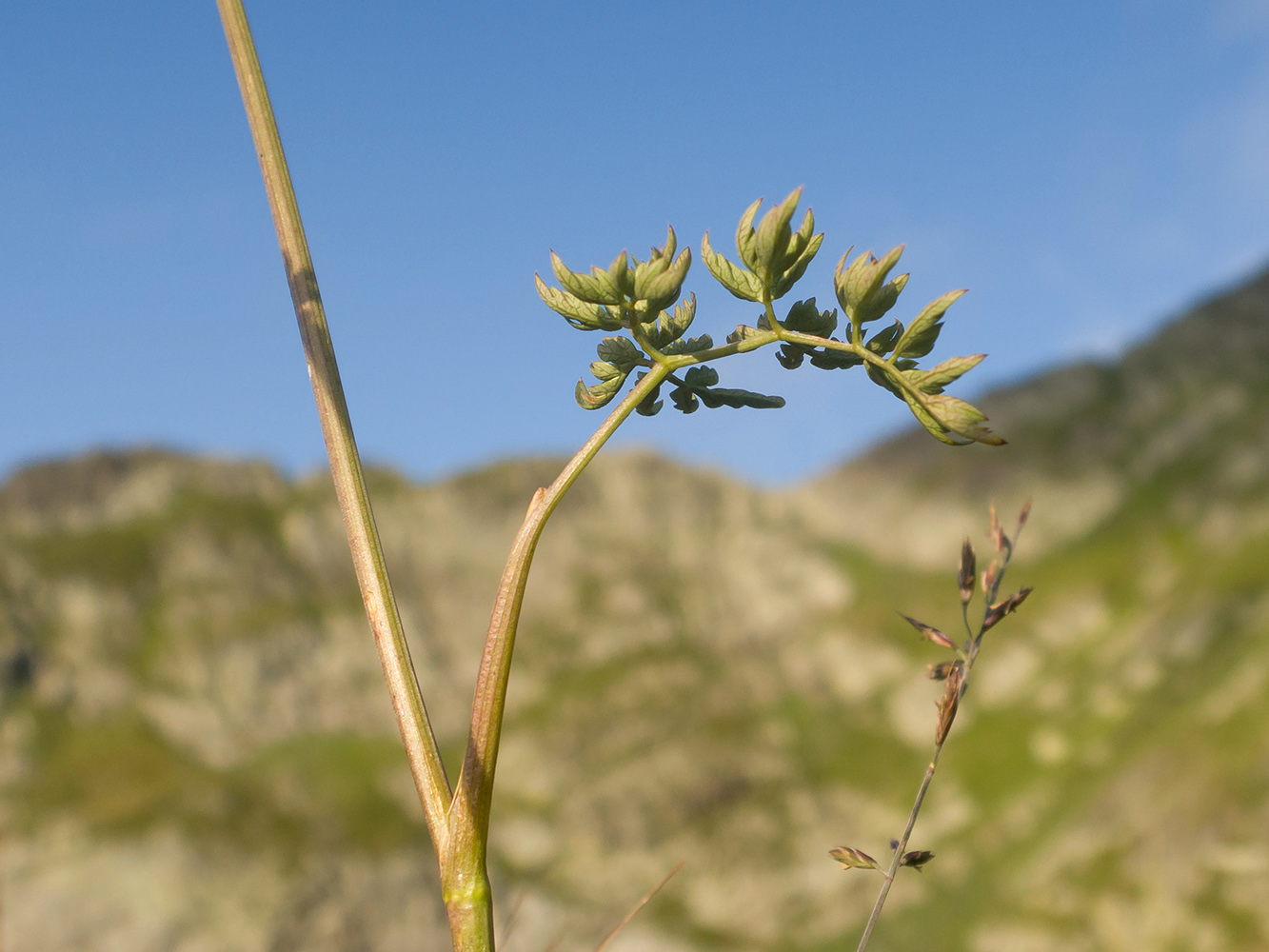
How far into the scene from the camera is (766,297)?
2.12 metres

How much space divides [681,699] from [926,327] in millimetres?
78963

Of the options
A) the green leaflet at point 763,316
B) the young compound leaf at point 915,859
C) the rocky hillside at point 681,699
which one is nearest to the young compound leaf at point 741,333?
the green leaflet at point 763,316

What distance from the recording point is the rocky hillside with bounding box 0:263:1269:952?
171 ft

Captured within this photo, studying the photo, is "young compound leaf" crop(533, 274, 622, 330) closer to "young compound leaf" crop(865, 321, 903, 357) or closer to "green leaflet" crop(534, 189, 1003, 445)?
"green leaflet" crop(534, 189, 1003, 445)

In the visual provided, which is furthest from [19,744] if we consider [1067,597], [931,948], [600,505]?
[1067,597]

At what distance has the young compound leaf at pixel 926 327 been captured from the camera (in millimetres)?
2025

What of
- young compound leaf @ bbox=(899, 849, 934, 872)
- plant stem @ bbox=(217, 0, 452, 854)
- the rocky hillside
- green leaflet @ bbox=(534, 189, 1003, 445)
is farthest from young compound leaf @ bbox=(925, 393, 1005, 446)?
the rocky hillside

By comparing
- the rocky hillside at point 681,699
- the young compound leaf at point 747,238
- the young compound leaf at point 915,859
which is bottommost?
the young compound leaf at point 915,859

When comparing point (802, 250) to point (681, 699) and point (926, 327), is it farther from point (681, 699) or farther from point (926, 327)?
point (681, 699)

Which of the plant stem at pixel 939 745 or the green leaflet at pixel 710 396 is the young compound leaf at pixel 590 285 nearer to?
the green leaflet at pixel 710 396

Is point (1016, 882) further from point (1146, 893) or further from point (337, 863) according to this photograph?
point (337, 863)

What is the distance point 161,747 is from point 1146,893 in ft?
202

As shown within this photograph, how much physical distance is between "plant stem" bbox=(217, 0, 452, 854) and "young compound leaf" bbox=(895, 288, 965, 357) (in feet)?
3.99

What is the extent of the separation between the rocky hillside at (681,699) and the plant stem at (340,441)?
50.0 metres
